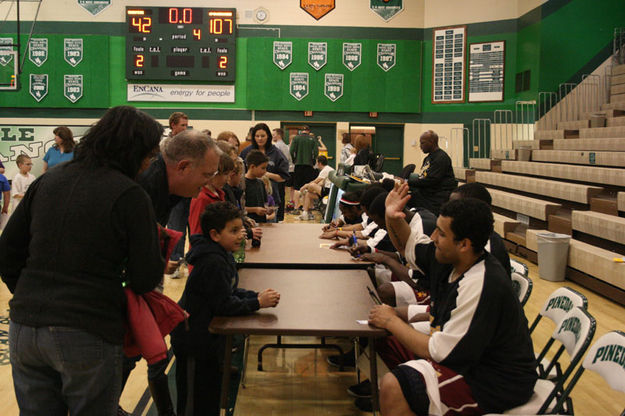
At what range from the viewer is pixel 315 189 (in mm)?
10672

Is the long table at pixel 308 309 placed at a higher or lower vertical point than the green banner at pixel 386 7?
lower

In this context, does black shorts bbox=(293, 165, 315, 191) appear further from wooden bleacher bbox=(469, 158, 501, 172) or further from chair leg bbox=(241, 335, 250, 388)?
chair leg bbox=(241, 335, 250, 388)

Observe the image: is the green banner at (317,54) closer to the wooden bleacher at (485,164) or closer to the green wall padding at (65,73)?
the wooden bleacher at (485,164)

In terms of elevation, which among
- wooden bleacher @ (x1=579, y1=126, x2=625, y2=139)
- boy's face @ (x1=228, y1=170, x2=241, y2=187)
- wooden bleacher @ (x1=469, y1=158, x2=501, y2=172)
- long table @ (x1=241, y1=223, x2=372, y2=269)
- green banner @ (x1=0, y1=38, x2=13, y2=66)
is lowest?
long table @ (x1=241, y1=223, x2=372, y2=269)

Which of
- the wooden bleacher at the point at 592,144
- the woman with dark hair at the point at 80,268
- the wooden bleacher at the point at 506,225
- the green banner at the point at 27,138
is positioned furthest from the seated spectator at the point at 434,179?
the green banner at the point at 27,138

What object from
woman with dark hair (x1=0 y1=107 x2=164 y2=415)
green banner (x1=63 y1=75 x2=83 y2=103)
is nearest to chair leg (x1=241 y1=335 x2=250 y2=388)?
woman with dark hair (x1=0 y1=107 x2=164 y2=415)

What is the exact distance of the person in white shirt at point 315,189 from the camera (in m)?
10.8

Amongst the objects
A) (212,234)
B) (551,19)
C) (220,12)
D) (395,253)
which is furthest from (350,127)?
(212,234)

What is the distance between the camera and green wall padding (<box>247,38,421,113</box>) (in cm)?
1455

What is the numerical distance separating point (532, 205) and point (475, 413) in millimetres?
6921

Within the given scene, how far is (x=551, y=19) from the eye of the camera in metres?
12.5

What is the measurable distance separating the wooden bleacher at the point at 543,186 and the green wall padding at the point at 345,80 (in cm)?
369

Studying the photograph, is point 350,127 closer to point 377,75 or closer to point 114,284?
point 377,75

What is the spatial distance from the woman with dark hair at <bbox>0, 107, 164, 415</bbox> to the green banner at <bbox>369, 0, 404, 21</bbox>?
14.0 meters
